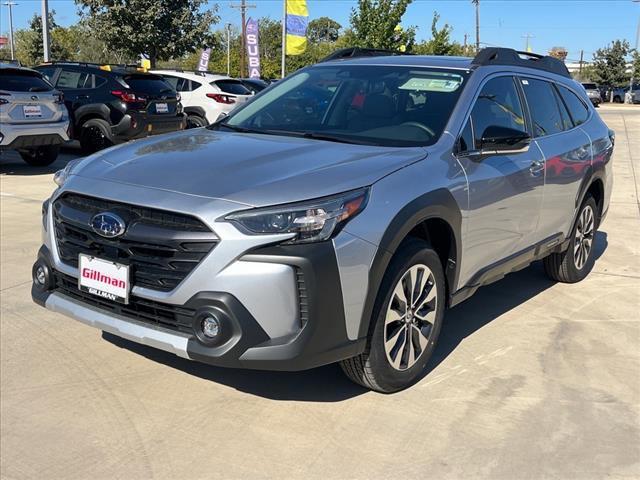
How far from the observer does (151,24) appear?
86.8 feet

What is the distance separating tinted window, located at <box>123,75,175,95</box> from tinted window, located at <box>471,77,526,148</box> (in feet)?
30.8

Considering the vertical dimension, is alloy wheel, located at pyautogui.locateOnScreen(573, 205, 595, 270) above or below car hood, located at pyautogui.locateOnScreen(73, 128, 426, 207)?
below

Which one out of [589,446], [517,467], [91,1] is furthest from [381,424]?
[91,1]

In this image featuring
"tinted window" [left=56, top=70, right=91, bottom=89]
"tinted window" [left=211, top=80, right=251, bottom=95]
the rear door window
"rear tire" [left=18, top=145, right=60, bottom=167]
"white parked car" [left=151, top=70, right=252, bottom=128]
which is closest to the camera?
the rear door window

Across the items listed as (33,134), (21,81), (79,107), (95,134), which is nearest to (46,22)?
(79,107)

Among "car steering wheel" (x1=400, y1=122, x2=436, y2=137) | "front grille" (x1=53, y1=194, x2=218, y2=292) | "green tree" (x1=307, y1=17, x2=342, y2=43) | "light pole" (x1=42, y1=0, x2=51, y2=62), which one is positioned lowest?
"front grille" (x1=53, y1=194, x2=218, y2=292)

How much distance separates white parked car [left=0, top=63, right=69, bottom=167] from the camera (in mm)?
9820

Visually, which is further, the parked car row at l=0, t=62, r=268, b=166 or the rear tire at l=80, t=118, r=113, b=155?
the rear tire at l=80, t=118, r=113, b=155

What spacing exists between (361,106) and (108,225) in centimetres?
187

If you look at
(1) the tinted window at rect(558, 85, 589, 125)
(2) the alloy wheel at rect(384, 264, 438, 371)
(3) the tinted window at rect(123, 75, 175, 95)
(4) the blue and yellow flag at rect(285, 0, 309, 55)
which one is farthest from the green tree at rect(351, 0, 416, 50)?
(2) the alloy wheel at rect(384, 264, 438, 371)

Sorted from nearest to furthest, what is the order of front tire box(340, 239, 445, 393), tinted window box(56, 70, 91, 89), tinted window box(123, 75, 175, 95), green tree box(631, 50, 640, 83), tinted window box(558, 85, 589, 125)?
1. front tire box(340, 239, 445, 393)
2. tinted window box(558, 85, 589, 125)
3. tinted window box(123, 75, 175, 95)
4. tinted window box(56, 70, 91, 89)
5. green tree box(631, 50, 640, 83)

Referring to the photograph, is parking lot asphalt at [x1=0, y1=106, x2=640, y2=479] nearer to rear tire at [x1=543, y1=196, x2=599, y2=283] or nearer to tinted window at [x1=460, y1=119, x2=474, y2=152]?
rear tire at [x1=543, y1=196, x2=599, y2=283]

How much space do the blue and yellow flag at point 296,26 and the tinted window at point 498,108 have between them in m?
23.3

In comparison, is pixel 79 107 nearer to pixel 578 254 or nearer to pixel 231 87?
pixel 231 87
